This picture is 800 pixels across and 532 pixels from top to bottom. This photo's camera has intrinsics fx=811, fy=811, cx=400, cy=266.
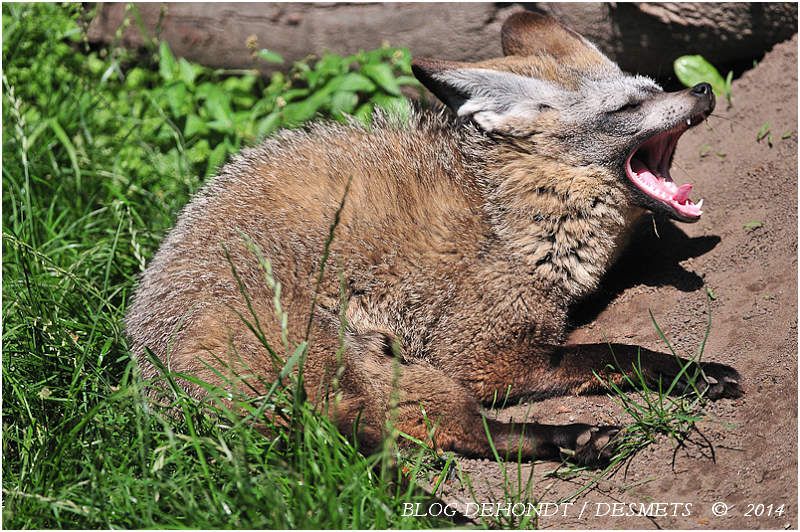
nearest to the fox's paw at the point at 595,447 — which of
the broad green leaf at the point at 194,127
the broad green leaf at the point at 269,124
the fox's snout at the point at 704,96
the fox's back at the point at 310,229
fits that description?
the fox's back at the point at 310,229

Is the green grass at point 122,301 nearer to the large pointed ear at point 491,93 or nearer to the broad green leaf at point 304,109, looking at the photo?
the broad green leaf at point 304,109

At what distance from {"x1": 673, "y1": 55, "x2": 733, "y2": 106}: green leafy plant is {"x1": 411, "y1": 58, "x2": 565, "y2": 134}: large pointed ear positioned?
1713 millimetres

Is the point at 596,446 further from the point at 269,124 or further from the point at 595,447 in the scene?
the point at 269,124

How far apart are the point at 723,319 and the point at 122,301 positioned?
350 centimetres

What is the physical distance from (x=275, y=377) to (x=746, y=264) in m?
2.72

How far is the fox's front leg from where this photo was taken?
4059 millimetres

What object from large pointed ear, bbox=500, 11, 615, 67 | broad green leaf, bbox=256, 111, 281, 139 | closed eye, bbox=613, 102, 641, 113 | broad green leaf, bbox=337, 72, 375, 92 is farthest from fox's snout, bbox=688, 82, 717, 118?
broad green leaf, bbox=256, 111, 281, 139

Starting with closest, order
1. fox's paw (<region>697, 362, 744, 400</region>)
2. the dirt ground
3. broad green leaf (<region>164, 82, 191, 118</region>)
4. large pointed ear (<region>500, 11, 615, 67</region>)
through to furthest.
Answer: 1. the dirt ground
2. fox's paw (<region>697, 362, 744, 400</region>)
3. large pointed ear (<region>500, 11, 615, 67</region>)
4. broad green leaf (<region>164, 82, 191, 118</region>)

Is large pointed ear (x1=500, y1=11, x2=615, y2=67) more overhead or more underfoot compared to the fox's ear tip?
more underfoot

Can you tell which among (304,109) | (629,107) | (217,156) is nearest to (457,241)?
(629,107)

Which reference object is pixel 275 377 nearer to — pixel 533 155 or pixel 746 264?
pixel 533 155

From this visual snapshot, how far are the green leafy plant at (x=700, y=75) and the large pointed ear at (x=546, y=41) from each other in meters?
1.10

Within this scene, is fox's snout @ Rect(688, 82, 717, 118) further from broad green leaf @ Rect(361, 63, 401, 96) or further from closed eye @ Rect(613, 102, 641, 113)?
broad green leaf @ Rect(361, 63, 401, 96)

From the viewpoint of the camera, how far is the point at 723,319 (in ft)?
14.2
